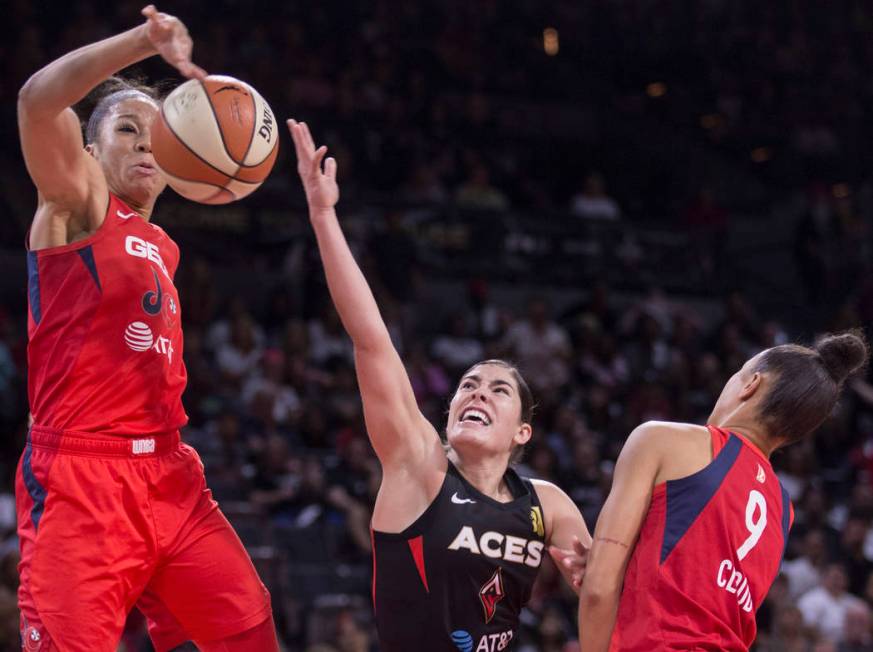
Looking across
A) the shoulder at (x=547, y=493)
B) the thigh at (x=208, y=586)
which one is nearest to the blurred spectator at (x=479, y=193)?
the shoulder at (x=547, y=493)

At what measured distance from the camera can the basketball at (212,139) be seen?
13.0 ft

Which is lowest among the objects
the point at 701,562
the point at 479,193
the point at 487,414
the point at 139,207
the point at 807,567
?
the point at 807,567

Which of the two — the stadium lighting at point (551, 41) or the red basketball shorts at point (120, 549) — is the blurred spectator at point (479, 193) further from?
the red basketball shorts at point (120, 549)

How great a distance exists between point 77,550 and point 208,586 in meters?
0.47

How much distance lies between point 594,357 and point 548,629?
4885 millimetres

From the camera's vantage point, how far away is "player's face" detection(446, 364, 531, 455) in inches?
165

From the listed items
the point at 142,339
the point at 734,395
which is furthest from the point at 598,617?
the point at 142,339

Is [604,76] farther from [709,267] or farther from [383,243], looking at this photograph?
[383,243]

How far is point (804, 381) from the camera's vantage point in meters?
3.84

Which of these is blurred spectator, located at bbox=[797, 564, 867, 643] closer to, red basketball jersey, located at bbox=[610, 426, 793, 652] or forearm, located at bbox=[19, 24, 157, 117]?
red basketball jersey, located at bbox=[610, 426, 793, 652]

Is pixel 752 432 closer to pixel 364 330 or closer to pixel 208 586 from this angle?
pixel 364 330

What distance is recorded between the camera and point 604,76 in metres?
18.7

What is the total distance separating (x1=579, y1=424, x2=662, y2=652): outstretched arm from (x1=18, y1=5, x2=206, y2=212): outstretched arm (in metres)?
1.75

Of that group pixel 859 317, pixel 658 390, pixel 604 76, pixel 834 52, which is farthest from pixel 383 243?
pixel 834 52
